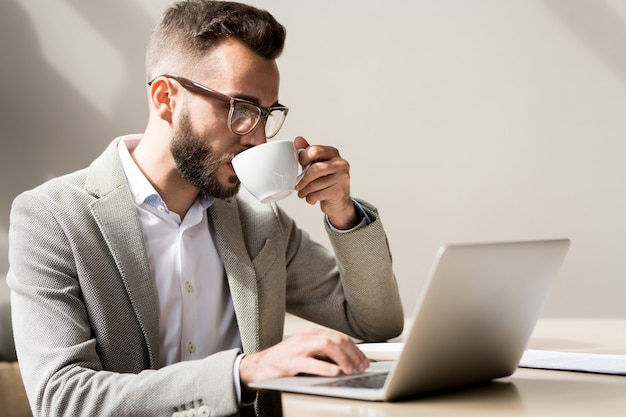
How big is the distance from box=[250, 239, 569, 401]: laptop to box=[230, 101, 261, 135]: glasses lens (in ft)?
2.14

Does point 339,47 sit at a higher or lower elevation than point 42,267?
higher

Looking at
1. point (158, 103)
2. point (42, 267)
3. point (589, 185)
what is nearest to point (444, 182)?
point (589, 185)

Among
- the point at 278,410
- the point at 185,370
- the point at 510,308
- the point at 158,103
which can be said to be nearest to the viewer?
the point at 510,308

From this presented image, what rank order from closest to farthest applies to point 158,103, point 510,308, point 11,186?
point 510,308, point 158,103, point 11,186

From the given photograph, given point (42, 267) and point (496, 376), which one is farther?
point (42, 267)

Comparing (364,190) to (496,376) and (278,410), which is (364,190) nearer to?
(278,410)

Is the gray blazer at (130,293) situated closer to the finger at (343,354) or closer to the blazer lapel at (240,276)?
the blazer lapel at (240,276)

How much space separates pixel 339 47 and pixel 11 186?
108 centimetres

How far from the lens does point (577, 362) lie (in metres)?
1.17

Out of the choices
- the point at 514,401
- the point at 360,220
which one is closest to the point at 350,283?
the point at 360,220

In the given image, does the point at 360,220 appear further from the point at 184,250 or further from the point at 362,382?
the point at 362,382

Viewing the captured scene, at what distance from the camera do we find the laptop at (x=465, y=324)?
88cm

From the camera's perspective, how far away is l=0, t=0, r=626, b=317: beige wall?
2664mm

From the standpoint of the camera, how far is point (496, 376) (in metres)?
1.08
